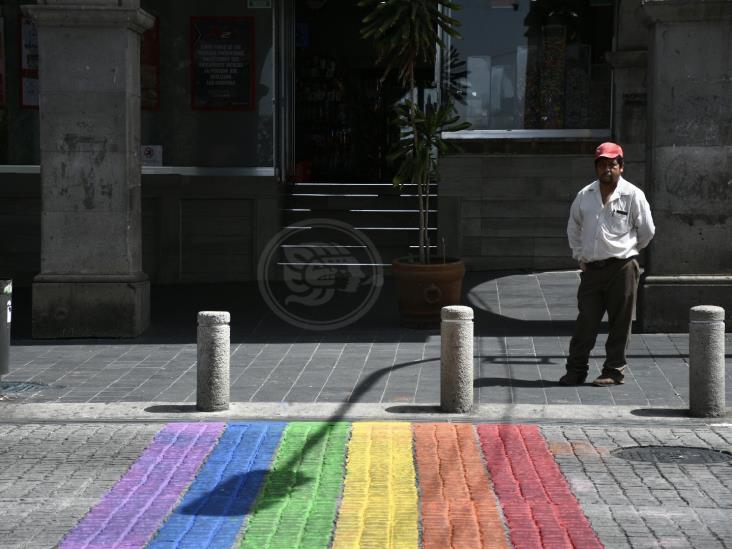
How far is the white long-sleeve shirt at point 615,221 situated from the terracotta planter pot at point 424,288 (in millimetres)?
3279

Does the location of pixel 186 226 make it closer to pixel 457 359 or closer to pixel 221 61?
pixel 221 61

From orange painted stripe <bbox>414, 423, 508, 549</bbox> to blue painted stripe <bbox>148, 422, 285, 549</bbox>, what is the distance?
37.3 inches

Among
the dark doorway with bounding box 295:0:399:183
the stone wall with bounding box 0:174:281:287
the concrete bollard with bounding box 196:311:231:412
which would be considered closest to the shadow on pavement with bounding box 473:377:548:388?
the concrete bollard with bounding box 196:311:231:412

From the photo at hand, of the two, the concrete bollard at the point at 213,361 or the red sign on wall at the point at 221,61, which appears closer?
the concrete bollard at the point at 213,361

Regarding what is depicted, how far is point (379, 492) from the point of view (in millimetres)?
7363

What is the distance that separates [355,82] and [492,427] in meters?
13.0

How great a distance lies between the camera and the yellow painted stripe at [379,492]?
255 inches

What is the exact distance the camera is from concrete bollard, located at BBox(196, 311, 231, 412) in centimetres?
949

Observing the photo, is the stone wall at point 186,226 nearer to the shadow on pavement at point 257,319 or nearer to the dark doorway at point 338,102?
the shadow on pavement at point 257,319

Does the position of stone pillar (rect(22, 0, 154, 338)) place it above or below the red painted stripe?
above

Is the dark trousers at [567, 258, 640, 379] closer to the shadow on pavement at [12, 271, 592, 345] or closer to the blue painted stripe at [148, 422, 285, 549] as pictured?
the shadow on pavement at [12, 271, 592, 345]

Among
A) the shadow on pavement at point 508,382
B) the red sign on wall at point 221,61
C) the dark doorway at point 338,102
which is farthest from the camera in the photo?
the dark doorway at point 338,102

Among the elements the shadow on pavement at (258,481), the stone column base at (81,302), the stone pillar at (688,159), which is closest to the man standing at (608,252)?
the shadow on pavement at (258,481)

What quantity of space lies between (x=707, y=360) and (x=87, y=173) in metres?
6.68
